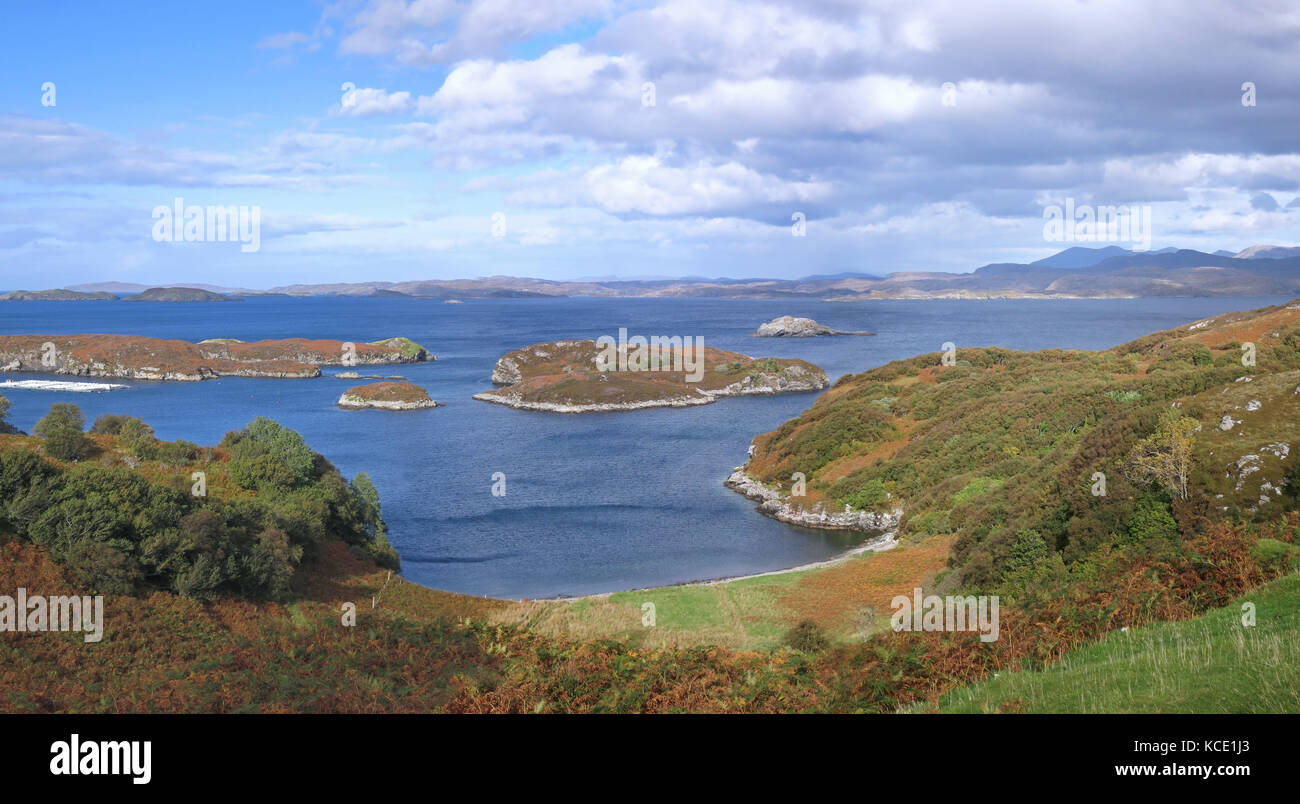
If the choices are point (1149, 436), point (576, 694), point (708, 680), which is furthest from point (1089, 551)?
point (576, 694)

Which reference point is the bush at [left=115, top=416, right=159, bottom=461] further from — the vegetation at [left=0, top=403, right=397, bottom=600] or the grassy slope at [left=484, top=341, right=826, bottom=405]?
the grassy slope at [left=484, top=341, right=826, bottom=405]

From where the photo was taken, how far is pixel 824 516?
1843 inches

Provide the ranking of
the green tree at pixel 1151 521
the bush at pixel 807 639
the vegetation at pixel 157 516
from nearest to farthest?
1. the green tree at pixel 1151 521
2. the bush at pixel 807 639
3. the vegetation at pixel 157 516

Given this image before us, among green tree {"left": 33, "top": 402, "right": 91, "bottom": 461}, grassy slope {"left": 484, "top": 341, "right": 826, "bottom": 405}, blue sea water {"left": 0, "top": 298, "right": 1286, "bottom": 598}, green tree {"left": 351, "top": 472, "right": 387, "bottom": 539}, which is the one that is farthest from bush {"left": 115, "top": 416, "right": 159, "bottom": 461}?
grassy slope {"left": 484, "top": 341, "right": 826, "bottom": 405}

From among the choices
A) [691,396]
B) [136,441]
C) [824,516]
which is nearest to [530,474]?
[824,516]

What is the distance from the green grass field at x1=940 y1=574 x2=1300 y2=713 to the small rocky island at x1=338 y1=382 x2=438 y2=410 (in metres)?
92.8

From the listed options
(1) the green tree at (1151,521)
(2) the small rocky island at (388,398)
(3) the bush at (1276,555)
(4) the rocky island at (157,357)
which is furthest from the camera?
(4) the rocky island at (157,357)

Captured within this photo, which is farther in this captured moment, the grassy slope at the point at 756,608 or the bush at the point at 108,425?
the bush at the point at 108,425

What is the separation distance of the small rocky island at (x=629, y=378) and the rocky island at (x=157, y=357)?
39.4 meters

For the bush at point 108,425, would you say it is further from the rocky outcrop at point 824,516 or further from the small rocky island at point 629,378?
the small rocky island at point 629,378

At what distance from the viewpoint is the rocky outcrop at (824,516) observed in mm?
44344

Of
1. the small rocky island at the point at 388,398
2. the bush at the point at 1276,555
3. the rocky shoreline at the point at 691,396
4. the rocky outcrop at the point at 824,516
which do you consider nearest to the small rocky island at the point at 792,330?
the rocky shoreline at the point at 691,396

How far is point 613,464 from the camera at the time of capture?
65812mm
